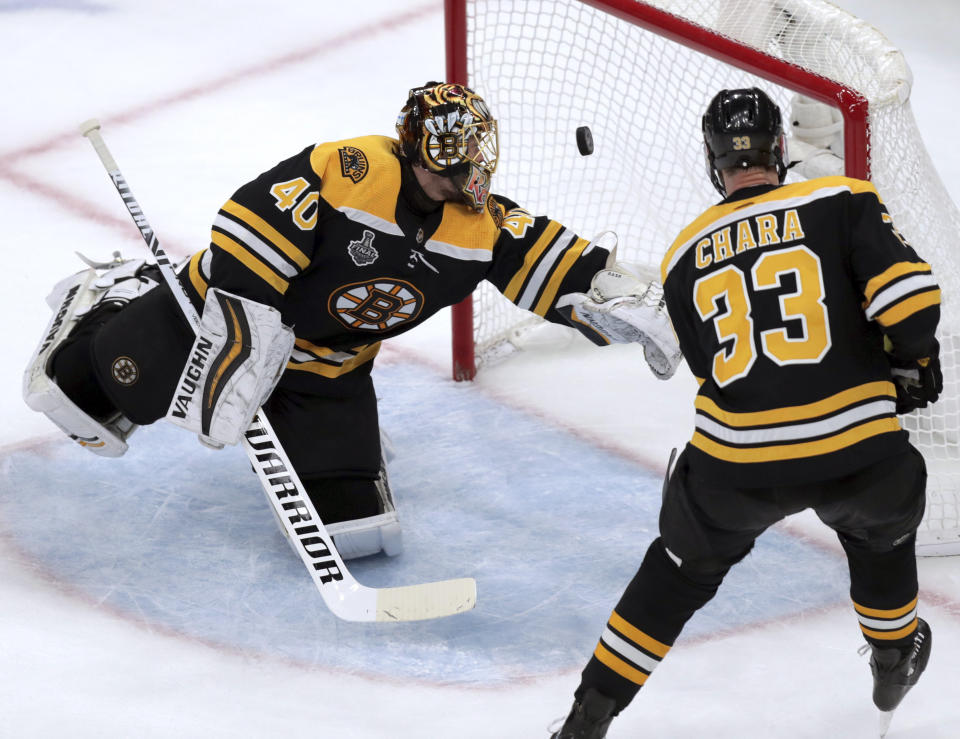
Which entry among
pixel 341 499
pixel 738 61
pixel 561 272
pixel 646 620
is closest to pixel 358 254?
pixel 561 272

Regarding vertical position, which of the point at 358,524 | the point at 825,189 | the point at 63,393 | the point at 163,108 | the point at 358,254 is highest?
the point at 825,189

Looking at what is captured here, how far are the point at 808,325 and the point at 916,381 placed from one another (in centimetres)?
21

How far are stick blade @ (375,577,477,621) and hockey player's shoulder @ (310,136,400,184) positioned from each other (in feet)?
2.26

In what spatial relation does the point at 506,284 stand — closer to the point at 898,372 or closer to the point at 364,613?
the point at 364,613

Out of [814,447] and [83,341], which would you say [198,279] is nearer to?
[83,341]

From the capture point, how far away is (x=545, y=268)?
8.54ft

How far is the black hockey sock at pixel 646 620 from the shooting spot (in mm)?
1984

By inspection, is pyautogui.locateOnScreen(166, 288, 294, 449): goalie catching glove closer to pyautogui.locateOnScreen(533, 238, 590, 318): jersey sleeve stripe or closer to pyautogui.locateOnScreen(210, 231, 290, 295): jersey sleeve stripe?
pyautogui.locateOnScreen(210, 231, 290, 295): jersey sleeve stripe

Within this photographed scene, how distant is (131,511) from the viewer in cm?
282

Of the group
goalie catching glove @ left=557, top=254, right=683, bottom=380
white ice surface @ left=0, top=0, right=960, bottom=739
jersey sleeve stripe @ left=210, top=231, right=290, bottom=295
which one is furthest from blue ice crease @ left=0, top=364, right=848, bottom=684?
jersey sleeve stripe @ left=210, top=231, right=290, bottom=295

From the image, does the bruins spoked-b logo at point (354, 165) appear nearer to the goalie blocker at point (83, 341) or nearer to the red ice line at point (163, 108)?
the goalie blocker at point (83, 341)

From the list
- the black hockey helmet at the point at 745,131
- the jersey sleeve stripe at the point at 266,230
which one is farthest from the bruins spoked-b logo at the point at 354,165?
the black hockey helmet at the point at 745,131

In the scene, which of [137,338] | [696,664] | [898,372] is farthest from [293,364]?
[898,372]

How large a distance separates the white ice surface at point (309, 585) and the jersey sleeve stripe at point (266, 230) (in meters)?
0.61
